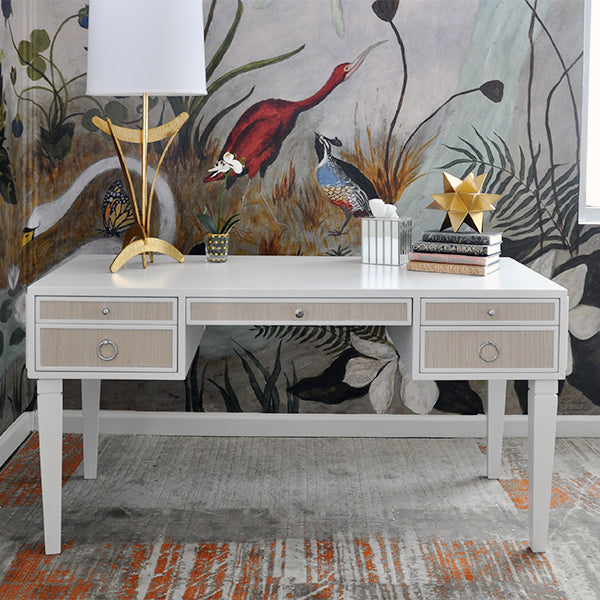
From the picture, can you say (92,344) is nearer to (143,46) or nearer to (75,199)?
(143,46)

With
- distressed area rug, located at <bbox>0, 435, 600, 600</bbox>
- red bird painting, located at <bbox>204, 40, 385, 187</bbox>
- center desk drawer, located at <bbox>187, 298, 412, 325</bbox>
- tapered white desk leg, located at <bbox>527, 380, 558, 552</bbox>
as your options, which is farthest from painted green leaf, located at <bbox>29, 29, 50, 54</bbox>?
tapered white desk leg, located at <bbox>527, 380, 558, 552</bbox>

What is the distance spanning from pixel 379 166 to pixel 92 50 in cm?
107

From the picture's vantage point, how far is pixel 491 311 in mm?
2049

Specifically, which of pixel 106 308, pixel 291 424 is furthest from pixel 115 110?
pixel 291 424

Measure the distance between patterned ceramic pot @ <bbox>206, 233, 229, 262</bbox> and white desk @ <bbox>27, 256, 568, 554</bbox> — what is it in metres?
0.41

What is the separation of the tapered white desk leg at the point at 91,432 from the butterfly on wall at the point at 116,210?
594mm

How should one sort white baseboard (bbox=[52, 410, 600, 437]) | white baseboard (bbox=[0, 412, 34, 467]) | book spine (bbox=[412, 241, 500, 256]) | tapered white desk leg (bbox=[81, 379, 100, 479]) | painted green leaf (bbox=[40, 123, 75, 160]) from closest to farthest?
book spine (bbox=[412, 241, 500, 256])
tapered white desk leg (bbox=[81, 379, 100, 479])
white baseboard (bbox=[0, 412, 34, 467])
painted green leaf (bbox=[40, 123, 75, 160])
white baseboard (bbox=[52, 410, 600, 437])

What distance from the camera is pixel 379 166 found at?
2807mm

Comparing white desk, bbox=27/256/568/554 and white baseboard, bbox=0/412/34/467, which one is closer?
white desk, bbox=27/256/568/554

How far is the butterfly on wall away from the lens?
284cm

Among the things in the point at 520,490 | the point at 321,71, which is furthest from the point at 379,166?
the point at 520,490

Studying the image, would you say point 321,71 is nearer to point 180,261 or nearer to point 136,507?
point 180,261

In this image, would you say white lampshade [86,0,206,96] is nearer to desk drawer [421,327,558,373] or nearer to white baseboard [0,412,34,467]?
desk drawer [421,327,558,373]

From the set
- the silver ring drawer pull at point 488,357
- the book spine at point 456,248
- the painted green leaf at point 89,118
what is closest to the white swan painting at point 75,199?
the painted green leaf at point 89,118
